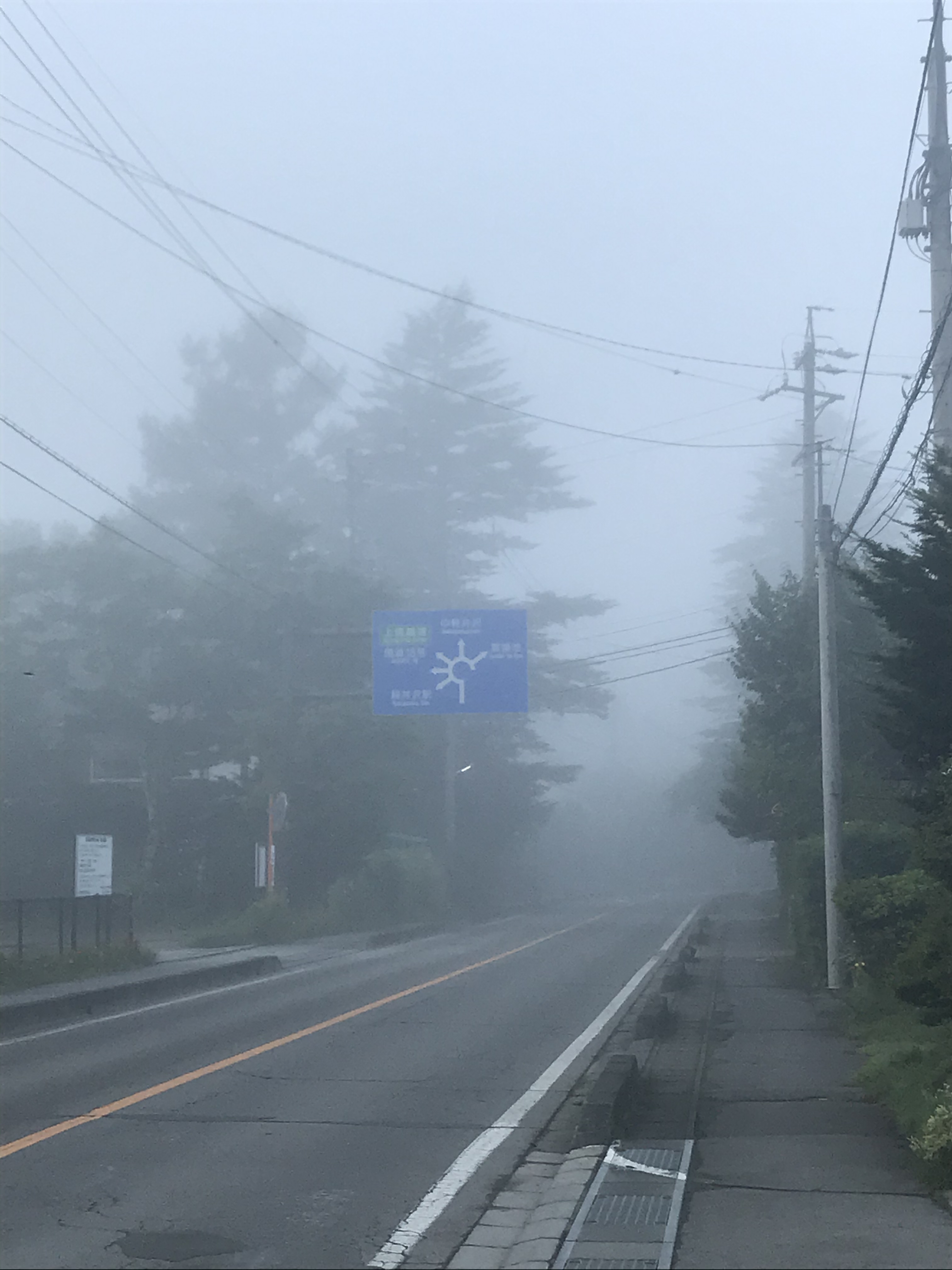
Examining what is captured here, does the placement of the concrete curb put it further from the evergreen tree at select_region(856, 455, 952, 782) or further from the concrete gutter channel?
the evergreen tree at select_region(856, 455, 952, 782)

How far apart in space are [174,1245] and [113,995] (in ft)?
41.5

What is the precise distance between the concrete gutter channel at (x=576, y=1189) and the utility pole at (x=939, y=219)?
907 cm

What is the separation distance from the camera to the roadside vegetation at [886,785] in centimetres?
1054

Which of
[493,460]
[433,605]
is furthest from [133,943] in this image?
[493,460]

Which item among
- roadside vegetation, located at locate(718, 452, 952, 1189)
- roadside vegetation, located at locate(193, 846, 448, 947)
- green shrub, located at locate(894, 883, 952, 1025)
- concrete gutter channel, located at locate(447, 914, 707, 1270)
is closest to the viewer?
concrete gutter channel, located at locate(447, 914, 707, 1270)

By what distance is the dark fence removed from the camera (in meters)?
20.4

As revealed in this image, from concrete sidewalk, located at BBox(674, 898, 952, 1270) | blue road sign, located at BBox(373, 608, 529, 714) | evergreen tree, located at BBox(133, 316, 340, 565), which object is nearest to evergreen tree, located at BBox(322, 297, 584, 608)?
evergreen tree, located at BBox(133, 316, 340, 565)

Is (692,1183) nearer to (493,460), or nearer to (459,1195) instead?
(459,1195)

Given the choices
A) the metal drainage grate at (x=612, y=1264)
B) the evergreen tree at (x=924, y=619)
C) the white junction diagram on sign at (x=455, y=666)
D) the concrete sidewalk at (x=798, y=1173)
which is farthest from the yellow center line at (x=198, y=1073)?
the white junction diagram on sign at (x=455, y=666)

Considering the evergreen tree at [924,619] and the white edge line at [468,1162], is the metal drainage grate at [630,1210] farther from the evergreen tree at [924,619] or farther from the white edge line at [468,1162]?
the evergreen tree at [924,619]

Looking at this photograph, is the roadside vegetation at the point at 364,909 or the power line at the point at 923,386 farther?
the roadside vegetation at the point at 364,909

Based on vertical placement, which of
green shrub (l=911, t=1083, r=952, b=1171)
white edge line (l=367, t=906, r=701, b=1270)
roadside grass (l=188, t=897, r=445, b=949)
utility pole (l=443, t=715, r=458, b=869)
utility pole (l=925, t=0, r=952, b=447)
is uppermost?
utility pole (l=925, t=0, r=952, b=447)

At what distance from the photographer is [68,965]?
20859mm

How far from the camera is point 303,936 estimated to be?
114 ft
